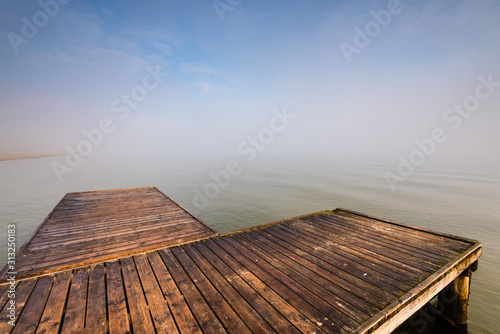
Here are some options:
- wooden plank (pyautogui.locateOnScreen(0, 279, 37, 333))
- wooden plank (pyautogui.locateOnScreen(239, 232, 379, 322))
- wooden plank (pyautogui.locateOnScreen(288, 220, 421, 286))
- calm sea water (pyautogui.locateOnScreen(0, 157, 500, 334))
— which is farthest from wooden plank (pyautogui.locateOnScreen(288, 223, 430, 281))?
wooden plank (pyautogui.locateOnScreen(0, 279, 37, 333))

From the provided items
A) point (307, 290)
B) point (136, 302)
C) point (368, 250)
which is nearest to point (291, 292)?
point (307, 290)

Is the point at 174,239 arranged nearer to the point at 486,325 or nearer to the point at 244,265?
the point at 244,265

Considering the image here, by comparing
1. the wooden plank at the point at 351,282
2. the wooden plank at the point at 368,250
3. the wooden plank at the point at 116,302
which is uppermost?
the wooden plank at the point at 116,302

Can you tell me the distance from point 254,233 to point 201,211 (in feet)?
29.7

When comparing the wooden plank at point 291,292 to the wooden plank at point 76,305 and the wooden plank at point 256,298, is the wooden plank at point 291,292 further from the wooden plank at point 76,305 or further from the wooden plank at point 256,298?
the wooden plank at point 76,305

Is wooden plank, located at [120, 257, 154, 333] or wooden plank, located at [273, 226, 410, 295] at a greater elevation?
wooden plank, located at [120, 257, 154, 333]

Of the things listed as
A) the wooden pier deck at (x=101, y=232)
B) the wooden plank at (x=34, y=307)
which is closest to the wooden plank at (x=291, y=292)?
the wooden pier deck at (x=101, y=232)

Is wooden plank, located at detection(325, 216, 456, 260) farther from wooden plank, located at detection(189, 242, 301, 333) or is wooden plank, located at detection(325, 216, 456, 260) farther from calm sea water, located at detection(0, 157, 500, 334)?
wooden plank, located at detection(189, 242, 301, 333)

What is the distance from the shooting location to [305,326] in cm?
285

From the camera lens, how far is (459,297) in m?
5.25

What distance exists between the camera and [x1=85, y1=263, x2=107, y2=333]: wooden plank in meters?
2.84

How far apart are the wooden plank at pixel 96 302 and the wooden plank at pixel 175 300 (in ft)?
2.82

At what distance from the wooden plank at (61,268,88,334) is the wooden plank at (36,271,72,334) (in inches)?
3.0

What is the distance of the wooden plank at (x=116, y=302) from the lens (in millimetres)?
2838
